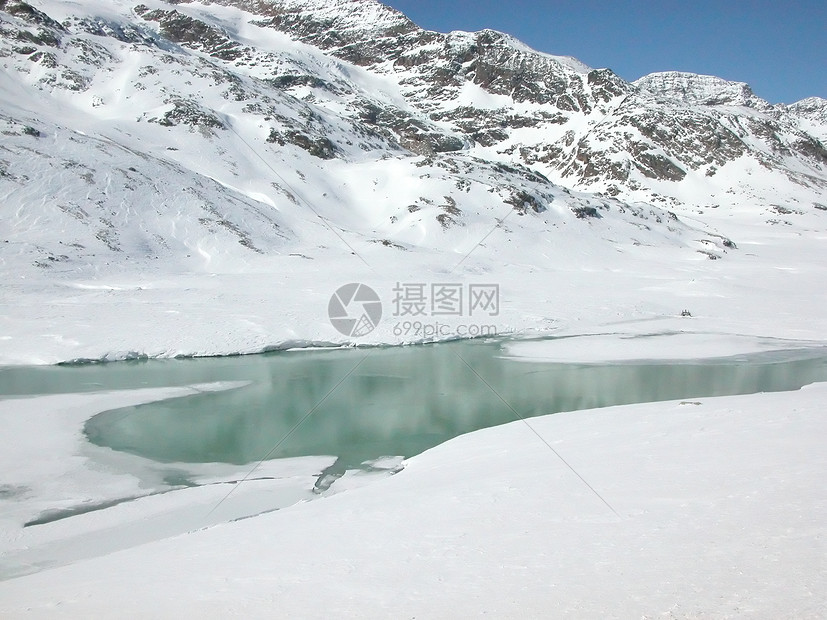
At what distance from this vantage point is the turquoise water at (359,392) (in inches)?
470

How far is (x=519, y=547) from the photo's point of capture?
5074 millimetres

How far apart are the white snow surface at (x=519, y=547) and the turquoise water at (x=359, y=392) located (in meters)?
3.51

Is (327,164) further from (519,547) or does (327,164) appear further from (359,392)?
(519,547)

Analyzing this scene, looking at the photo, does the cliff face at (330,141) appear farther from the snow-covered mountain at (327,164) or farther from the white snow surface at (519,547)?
the white snow surface at (519,547)

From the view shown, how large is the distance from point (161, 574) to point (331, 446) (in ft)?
21.8

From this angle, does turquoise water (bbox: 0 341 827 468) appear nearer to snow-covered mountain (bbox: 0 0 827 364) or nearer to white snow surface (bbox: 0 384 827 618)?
snow-covered mountain (bbox: 0 0 827 364)

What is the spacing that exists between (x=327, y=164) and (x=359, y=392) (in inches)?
1849

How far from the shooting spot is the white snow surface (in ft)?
13.1

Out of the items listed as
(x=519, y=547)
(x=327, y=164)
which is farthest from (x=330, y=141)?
(x=519, y=547)

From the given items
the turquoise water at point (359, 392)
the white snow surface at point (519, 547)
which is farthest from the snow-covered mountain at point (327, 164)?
the white snow surface at point (519, 547)

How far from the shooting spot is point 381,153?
222 feet

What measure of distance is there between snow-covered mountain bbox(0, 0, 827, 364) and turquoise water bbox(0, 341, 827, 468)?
3.38 metres

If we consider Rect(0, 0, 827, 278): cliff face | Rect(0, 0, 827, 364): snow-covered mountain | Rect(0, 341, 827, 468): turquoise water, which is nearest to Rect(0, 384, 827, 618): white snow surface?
Rect(0, 341, 827, 468): turquoise water

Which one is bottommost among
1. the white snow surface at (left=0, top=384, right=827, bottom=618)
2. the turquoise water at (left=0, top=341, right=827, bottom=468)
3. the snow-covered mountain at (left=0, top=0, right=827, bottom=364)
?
the turquoise water at (left=0, top=341, right=827, bottom=468)
